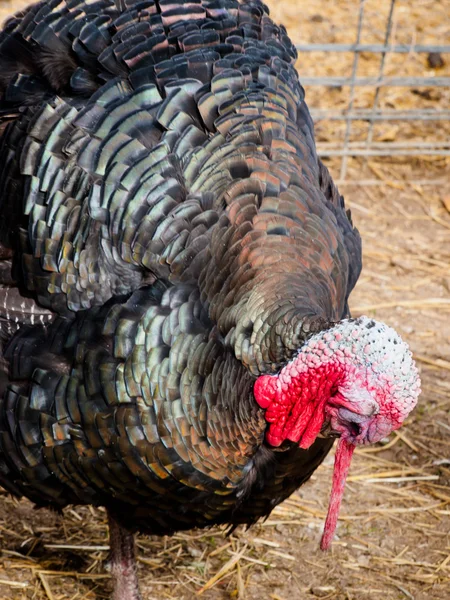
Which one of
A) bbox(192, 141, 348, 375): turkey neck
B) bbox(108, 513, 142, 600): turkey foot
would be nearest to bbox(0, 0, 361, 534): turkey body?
bbox(192, 141, 348, 375): turkey neck

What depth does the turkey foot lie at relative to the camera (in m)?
3.86

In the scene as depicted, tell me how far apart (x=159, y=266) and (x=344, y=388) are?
815 mm

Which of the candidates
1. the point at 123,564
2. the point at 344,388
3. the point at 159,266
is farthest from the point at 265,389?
the point at 123,564

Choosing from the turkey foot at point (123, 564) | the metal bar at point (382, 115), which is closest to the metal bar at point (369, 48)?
the metal bar at point (382, 115)

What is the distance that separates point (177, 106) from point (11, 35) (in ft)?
3.21

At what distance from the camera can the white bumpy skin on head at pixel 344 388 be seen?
2.54 meters

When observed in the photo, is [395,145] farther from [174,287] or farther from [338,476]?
[338,476]

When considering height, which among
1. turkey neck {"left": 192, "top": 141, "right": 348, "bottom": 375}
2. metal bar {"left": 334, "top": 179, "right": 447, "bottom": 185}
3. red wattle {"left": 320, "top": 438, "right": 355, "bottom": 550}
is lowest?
metal bar {"left": 334, "top": 179, "right": 447, "bottom": 185}

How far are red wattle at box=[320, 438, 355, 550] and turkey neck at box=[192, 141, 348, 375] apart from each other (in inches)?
14.4

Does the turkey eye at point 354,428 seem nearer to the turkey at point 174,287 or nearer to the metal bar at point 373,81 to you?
the turkey at point 174,287

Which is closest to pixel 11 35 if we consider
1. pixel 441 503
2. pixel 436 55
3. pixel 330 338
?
pixel 330 338

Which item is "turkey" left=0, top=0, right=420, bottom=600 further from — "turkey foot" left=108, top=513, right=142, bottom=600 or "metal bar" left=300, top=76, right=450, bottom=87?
"metal bar" left=300, top=76, right=450, bottom=87

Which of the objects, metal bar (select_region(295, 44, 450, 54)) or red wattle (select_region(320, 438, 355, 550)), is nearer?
red wattle (select_region(320, 438, 355, 550))

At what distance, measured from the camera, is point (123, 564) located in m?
3.86
